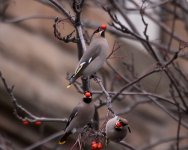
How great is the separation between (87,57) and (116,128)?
0.79m

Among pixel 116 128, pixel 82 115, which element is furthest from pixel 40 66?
pixel 116 128

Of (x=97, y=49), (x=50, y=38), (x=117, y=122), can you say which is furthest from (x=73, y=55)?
(x=117, y=122)

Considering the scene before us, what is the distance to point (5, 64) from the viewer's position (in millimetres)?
9625

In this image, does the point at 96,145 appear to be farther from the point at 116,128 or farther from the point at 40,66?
the point at 40,66

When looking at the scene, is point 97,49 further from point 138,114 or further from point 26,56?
point 138,114

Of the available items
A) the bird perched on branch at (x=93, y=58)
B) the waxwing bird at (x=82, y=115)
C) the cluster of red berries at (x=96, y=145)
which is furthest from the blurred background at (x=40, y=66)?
the cluster of red berries at (x=96, y=145)

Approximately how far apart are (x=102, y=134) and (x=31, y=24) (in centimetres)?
614

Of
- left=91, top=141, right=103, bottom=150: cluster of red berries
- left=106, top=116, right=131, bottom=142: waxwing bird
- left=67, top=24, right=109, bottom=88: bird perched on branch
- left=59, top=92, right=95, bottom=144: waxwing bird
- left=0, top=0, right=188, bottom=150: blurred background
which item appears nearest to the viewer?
left=106, top=116, right=131, bottom=142: waxwing bird

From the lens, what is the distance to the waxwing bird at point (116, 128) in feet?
13.2

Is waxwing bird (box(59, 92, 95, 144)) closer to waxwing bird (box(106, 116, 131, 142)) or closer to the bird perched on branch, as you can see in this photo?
the bird perched on branch

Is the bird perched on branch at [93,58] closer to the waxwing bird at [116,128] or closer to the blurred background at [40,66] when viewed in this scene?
the waxwing bird at [116,128]

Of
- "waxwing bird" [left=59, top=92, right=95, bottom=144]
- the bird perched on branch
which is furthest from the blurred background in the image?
"waxwing bird" [left=59, top=92, right=95, bottom=144]

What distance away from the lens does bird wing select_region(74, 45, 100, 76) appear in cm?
463

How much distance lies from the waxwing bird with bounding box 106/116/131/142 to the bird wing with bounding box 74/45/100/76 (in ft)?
2.15
